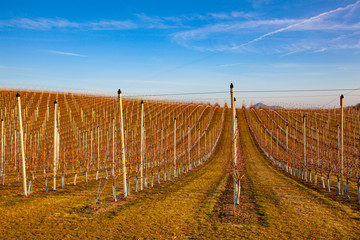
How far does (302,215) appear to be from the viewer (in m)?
15.6

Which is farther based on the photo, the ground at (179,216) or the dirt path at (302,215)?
the dirt path at (302,215)

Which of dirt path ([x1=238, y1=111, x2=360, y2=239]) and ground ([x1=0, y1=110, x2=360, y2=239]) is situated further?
dirt path ([x1=238, y1=111, x2=360, y2=239])

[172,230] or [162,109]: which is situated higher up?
[162,109]

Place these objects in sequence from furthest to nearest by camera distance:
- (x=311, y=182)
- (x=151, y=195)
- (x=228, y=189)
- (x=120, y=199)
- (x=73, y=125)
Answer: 1. (x=73, y=125)
2. (x=311, y=182)
3. (x=228, y=189)
4. (x=151, y=195)
5. (x=120, y=199)

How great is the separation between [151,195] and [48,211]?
7.67 m

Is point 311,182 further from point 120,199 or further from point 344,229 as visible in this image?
point 120,199

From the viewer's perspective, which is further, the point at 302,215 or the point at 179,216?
the point at 302,215

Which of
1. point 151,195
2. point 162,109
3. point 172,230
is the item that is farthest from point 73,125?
point 172,230

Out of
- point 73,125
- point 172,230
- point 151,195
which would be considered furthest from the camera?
point 73,125

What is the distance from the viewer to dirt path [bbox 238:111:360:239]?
12789 millimetres

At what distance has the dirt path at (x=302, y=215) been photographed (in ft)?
42.0

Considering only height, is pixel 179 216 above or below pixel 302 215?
above

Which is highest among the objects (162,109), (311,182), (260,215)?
(162,109)

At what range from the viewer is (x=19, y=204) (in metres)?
16.7
